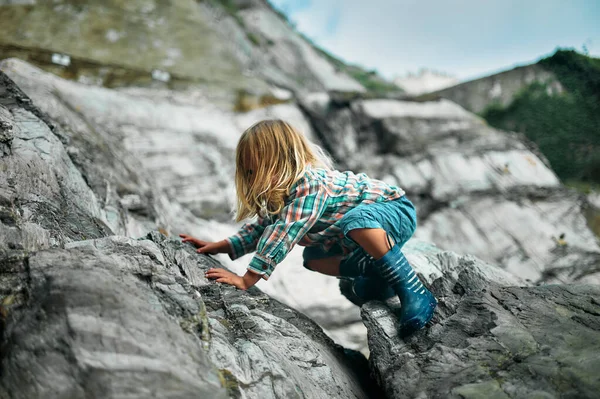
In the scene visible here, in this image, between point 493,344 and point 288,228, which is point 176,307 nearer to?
point 288,228

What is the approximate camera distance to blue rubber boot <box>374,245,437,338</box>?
2.24 m

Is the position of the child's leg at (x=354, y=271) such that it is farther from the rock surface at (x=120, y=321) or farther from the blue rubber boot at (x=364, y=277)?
the rock surface at (x=120, y=321)

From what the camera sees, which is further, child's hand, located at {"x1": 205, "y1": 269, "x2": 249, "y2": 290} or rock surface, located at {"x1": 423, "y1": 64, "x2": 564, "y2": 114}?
rock surface, located at {"x1": 423, "y1": 64, "x2": 564, "y2": 114}

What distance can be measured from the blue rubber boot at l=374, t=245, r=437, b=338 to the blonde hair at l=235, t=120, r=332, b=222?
706 millimetres

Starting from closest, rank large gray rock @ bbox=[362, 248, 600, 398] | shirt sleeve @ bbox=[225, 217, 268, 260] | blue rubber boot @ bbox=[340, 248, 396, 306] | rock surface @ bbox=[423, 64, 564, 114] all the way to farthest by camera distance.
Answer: large gray rock @ bbox=[362, 248, 600, 398]
blue rubber boot @ bbox=[340, 248, 396, 306]
shirt sleeve @ bbox=[225, 217, 268, 260]
rock surface @ bbox=[423, 64, 564, 114]

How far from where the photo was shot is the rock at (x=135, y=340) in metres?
1.30

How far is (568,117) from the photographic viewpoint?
961 cm

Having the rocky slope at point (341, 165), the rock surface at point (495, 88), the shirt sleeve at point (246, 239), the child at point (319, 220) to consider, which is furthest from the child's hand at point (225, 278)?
the rock surface at point (495, 88)

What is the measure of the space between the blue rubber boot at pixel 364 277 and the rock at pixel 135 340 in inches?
27.3

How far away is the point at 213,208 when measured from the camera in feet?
20.1

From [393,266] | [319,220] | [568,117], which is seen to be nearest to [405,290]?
[393,266]

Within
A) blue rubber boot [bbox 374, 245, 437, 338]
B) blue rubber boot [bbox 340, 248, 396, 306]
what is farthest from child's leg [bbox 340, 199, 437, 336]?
blue rubber boot [bbox 340, 248, 396, 306]

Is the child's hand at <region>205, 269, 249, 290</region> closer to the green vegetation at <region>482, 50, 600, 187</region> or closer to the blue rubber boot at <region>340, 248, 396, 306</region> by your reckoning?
the blue rubber boot at <region>340, 248, 396, 306</region>

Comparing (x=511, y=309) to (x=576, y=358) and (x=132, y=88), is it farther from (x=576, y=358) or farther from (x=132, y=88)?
(x=132, y=88)
